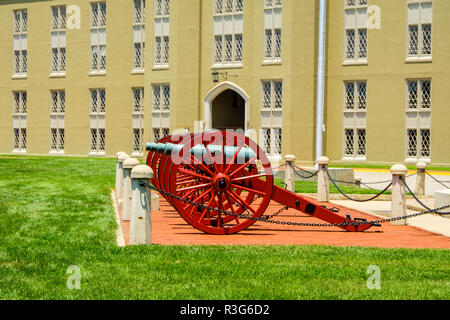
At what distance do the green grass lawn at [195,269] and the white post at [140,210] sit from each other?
1.07ft

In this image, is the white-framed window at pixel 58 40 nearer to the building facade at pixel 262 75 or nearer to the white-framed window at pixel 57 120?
the building facade at pixel 262 75

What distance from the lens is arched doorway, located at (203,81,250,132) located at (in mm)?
37344

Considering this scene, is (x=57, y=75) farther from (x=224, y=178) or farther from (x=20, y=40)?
(x=224, y=178)

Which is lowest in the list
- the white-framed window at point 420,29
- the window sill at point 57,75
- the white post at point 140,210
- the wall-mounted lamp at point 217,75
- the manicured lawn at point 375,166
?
the manicured lawn at point 375,166

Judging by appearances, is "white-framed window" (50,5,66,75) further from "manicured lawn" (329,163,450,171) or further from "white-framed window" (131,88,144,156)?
"manicured lawn" (329,163,450,171)

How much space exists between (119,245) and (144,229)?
0.42 meters

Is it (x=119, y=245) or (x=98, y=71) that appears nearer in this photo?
(x=119, y=245)

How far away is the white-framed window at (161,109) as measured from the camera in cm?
3947

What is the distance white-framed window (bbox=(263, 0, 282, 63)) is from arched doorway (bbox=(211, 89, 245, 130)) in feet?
15.5

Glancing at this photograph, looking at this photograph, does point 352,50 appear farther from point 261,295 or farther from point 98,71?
point 261,295

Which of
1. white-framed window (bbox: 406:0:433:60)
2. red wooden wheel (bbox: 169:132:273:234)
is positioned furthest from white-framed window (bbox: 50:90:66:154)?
red wooden wheel (bbox: 169:132:273:234)

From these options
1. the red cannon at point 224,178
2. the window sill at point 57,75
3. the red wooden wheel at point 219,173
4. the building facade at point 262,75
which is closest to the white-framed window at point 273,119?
the building facade at point 262,75

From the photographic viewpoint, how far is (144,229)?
8867 mm
